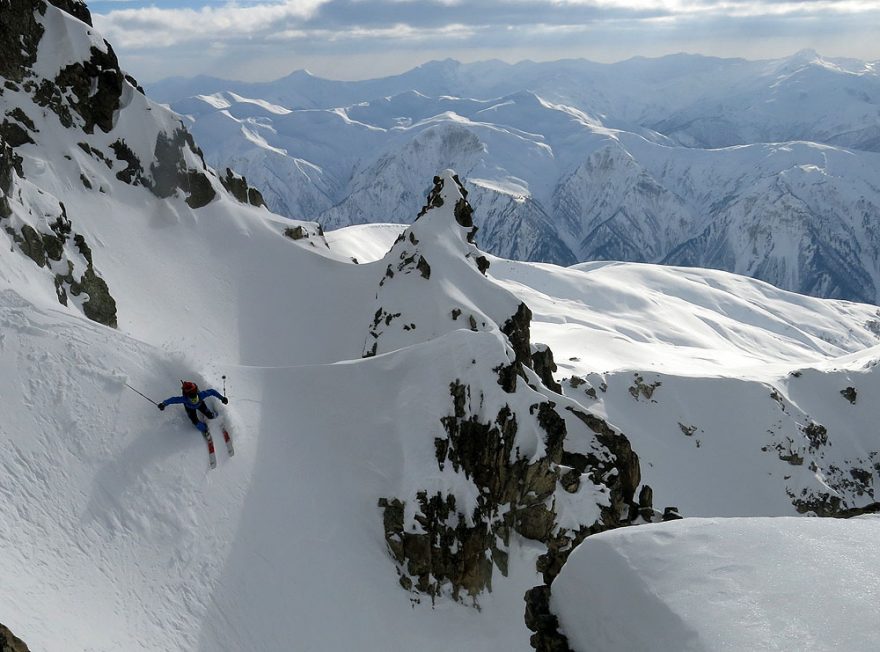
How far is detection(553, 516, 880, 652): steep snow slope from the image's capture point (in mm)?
11586

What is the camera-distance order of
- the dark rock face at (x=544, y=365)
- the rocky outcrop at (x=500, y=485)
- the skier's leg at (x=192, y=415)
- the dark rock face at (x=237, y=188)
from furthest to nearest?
the dark rock face at (x=237, y=188)
the dark rock face at (x=544, y=365)
the rocky outcrop at (x=500, y=485)
the skier's leg at (x=192, y=415)

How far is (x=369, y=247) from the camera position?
4496 inches

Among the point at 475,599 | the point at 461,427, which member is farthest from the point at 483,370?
the point at 475,599

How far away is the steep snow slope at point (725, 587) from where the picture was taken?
1159 cm

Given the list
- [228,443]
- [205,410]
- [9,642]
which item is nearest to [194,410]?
[205,410]

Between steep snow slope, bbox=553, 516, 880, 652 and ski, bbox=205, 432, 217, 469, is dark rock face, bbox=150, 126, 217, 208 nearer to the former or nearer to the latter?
ski, bbox=205, 432, 217, 469

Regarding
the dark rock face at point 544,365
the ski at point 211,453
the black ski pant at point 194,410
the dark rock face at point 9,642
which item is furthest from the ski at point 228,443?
the dark rock face at point 544,365

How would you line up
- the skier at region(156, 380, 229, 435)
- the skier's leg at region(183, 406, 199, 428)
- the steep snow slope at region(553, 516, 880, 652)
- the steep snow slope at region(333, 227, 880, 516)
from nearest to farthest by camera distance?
the steep snow slope at region(553, 516, 880, 652), the skier at region(156, 380, 229, 435), the skier's leg at region(183, 406, 199, 428), the steep snow slope at region(333, 227, 880, 516)

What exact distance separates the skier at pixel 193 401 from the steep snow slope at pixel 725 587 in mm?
14896

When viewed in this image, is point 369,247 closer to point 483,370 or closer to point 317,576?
point 483,370

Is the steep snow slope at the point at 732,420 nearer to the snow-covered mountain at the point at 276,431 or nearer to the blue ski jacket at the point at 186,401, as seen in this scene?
the snow-covered mountain at the point at 276,431

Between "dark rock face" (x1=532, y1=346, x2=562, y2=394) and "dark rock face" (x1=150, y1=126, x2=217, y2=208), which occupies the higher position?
"dark rock face" (x1=150, y1=126, x2=217, y2=208)

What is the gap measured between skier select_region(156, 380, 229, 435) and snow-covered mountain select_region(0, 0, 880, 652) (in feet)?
1.81

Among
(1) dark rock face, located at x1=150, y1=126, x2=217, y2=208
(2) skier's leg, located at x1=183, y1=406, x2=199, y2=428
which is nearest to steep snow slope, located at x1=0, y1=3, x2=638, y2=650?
(2) skier's leg, located at x1=183, y1=406, x2=199, y2=428
